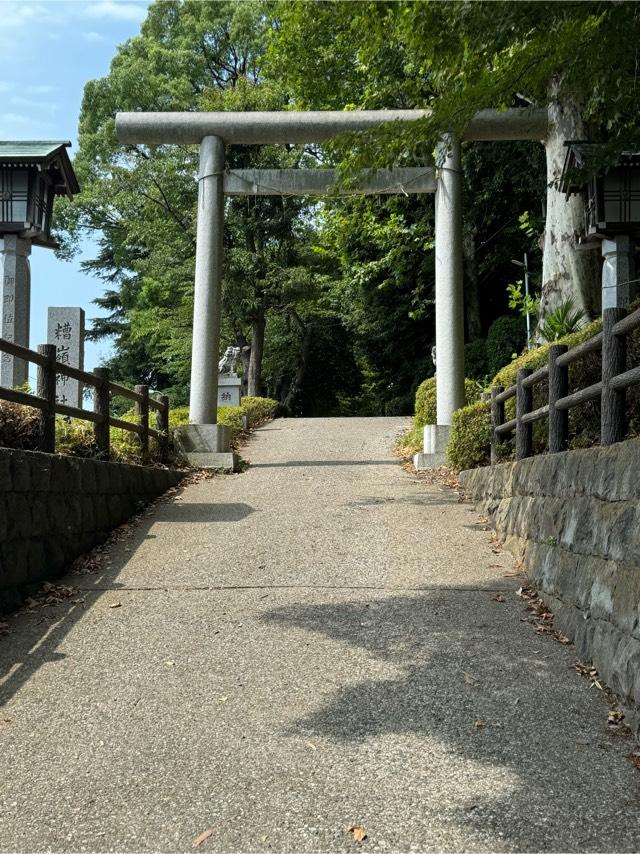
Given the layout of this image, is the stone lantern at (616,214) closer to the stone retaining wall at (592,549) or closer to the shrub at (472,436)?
the shrub at (472,436)

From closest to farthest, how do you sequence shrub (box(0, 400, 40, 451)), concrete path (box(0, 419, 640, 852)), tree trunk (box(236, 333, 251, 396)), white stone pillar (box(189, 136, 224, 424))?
concrete path (box(0, 419, 640, 852)), shrub (box(0, 400, 40, 451)), white stone pillar (box(189, 136, 224, 424)), tree trunk (box(236, 333, 251, 396))

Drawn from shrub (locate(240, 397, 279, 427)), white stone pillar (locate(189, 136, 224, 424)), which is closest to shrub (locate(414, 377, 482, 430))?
white stone pillar (locate(189, 136, 224, 424))

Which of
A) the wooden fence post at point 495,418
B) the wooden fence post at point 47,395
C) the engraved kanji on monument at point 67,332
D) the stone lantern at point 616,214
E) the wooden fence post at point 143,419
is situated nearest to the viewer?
the wooden fence post at point 47,395

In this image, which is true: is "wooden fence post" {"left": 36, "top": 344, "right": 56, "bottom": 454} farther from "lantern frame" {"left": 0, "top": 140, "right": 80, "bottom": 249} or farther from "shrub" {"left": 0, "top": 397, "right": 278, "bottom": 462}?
"lantern frame" {"left": 0, "top": 140, "right": 80, "bottom": 249}

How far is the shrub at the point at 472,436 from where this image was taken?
1067 centimetres

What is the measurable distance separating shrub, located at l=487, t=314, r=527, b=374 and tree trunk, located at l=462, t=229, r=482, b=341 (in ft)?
5.04

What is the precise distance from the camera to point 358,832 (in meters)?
2.99

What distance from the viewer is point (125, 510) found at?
8.82 m

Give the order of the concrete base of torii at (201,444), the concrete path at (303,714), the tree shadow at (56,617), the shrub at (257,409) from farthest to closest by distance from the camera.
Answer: the shrub at (257,409) < the concrete base of torii at (201,444) < the tree shadow at (56,617) < the concrete path at (303,714)

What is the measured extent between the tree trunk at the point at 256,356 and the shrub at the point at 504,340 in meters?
8.33

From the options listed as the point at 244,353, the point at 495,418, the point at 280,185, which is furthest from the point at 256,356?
the point at 495,418

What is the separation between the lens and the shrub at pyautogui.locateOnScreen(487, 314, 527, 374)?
65.6 ft

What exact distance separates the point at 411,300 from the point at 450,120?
16317 mm

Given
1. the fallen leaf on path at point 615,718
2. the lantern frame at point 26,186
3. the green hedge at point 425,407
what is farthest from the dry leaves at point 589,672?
the lantern frame at point 26,186
